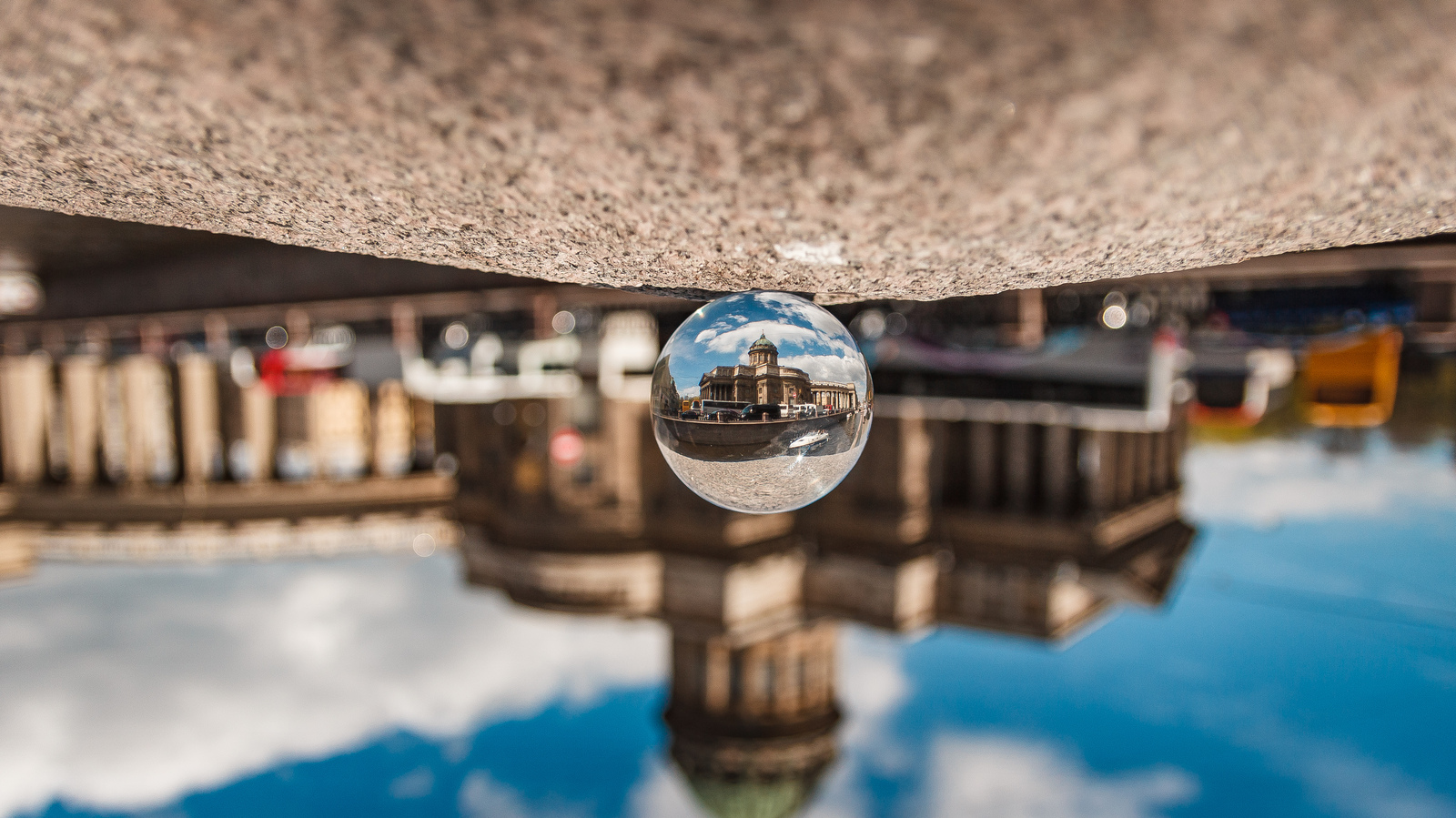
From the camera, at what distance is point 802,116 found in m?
0.82

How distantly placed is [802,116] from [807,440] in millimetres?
651

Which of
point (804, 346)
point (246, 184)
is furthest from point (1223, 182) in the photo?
point (246, 184)

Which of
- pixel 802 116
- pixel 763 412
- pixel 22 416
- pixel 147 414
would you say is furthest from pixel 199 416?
pixel 802 116

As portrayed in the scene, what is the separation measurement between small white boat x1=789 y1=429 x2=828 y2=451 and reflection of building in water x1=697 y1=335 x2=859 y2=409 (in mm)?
58

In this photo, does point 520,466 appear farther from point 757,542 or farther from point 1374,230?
point 1374,230

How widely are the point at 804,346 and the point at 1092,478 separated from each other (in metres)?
20.8

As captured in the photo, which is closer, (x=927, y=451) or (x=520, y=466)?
(x=927, y=451)

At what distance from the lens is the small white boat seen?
132cm

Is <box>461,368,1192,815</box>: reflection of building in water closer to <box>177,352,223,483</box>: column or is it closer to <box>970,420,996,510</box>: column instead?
<box>970,420,996,510</box>: column

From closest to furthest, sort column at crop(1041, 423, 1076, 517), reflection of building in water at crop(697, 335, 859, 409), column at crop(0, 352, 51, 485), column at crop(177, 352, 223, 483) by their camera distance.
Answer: reflection of building in water at crop(697, 335, 859, 409) < column at crop(1041, 423, 1076, 517) < column at crop(0, 352, 51, 485) < column at crop(177, 352, 223, 483)

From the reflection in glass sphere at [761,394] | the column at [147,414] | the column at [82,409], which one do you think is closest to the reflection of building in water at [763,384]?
the reflection in glass sphere at [761,394]

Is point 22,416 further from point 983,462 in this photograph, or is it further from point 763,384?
point 763,384

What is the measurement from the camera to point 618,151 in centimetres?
90

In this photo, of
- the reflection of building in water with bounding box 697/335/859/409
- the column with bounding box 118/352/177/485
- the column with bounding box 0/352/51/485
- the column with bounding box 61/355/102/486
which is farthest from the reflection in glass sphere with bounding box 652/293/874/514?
the column with bounding box 0/352/51/485
